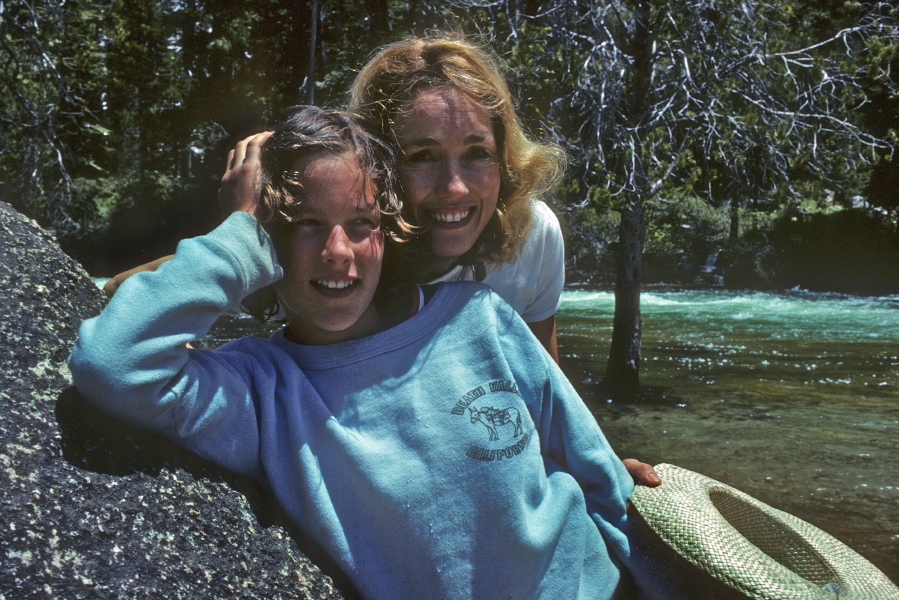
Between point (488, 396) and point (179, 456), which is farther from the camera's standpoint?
point (488, 396)

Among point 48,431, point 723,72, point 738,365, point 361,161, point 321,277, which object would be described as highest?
point 723,72

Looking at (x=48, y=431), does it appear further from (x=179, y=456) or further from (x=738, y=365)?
(x=738, y=365)

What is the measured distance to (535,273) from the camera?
8.80 ft

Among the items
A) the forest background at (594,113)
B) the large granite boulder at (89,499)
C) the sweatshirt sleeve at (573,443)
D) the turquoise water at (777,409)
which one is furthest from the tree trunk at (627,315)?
the large granite boulder at (89,499)

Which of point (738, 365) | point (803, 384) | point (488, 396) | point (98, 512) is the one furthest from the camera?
point (738, 365)

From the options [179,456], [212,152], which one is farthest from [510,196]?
[212,152]

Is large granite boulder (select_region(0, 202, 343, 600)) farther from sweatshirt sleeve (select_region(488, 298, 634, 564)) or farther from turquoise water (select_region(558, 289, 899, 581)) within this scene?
turquoise water (select_region(558, 289, 899, 581))

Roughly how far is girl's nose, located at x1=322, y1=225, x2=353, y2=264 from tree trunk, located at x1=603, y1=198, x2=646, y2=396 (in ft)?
22.9

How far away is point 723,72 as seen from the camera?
23.3 ft

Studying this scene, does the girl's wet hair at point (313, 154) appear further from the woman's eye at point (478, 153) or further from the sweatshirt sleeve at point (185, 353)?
the woman's eye at point (478, 153)

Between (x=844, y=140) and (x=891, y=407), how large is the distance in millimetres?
2608

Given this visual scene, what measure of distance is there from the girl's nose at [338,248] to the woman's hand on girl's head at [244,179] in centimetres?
14

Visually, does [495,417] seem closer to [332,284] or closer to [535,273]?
[332,284]

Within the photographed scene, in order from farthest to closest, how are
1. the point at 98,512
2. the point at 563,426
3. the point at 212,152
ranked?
1. the point at 212,152
2. the point at 563,426
3. the point at 98,512
